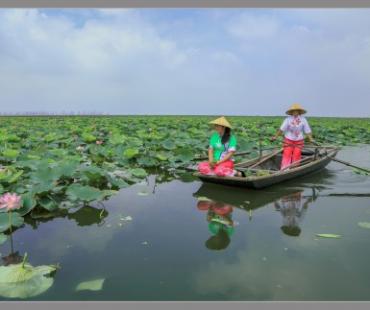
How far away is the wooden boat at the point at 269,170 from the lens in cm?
436

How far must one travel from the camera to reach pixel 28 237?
2980 mm

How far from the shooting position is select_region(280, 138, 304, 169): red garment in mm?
5559

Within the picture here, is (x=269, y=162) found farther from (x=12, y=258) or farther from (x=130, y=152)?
(x=12, y=258)

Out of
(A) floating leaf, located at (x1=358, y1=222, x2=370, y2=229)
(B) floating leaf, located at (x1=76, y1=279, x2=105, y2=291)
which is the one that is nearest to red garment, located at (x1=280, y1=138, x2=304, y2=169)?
(A) floating leaf, located at (x1=358, y1=222, x2=370, y2=229)

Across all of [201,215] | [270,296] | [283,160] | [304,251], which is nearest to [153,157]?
[283,160]

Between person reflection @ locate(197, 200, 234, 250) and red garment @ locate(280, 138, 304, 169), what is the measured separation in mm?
1953

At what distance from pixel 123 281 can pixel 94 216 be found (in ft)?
4.32

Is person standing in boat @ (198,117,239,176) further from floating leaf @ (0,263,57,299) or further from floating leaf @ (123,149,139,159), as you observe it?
floating leaf @ (0,263,57,299)

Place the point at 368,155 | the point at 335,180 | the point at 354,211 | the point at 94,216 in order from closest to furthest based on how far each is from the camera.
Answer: the point at 94,216, the point at 354,211, the point at 335,180, the point at 368,155

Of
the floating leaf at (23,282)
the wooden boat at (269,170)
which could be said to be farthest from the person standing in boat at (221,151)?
the floating leaf at (23,282)

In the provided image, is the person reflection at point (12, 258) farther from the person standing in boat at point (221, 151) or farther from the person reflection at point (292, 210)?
the person standing in boat at point (221, 151)

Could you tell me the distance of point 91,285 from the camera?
2197 millimetres

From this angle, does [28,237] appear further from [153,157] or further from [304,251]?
[153,157]

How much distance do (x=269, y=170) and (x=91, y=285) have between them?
3336mm
